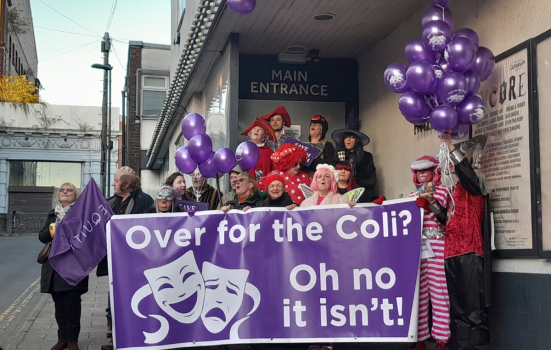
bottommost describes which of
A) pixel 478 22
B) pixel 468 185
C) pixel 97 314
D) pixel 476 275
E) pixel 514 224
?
pixel 97 314

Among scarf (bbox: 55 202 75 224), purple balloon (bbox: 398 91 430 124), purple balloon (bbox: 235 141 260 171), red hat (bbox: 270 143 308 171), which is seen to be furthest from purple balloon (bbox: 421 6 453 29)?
scarf (bbox: 55 202 75 224)

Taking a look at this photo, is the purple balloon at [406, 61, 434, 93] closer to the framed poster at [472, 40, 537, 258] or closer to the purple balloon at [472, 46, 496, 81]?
the purple balloon at [472, 46, 496, 81]

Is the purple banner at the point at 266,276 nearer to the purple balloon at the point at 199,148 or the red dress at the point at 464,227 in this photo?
the red dress at the point at 464,227

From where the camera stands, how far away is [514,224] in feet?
19.3

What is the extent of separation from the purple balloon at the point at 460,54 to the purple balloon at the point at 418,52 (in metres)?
0.34

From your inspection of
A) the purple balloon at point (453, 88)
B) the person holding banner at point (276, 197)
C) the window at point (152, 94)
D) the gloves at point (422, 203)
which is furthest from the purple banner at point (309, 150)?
the window at point (152, 94)

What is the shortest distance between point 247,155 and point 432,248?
2999 mm

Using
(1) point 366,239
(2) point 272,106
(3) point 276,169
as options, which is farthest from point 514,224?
(2) point 272,106

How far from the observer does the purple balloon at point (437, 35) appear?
5.97 meters

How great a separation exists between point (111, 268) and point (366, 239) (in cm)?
241

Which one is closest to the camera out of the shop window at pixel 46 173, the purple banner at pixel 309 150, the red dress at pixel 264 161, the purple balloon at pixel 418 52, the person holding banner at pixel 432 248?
the person holding banner at pixel 432 248

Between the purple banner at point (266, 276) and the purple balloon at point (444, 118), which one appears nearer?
the purple balloon at point (444, 118)

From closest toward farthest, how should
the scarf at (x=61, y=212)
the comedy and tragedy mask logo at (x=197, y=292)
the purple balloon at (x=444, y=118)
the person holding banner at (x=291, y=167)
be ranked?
the purple balloon at (x=444, y=118), the comedy and tragedy mask logo at (x=197, y=292), the scarf at (x=61, y=212), the person holding banner at (x=291, y=167)

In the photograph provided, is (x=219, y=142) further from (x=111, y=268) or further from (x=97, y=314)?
(x=111, y=268)
